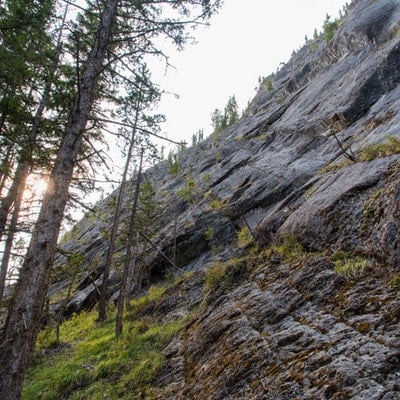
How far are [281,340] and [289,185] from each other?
447 inches

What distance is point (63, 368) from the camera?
38.8 feet

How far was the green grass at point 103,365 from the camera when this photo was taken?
8.95 m

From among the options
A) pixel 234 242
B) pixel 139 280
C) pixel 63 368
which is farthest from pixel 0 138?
pixel 139 280

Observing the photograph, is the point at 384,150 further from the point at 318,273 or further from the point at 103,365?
the point at 103,365

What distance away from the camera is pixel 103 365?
10766mm

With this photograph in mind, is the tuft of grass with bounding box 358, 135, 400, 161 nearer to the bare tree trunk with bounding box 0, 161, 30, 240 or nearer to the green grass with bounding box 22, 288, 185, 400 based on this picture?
the green grass with bounding box 22, 288, 185, 400

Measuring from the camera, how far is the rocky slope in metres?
4.85

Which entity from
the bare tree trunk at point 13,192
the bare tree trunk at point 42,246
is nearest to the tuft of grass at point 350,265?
the bare tree trunk at point 42,246

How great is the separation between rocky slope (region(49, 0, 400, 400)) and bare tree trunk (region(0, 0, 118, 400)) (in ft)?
10.3

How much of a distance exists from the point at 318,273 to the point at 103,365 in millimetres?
7556

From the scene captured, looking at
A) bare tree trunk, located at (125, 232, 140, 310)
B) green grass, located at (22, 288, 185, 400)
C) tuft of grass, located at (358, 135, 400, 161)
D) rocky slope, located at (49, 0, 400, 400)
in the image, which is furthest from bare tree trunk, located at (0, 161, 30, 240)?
tuft of grass, located at (358, 135, 400, 161)

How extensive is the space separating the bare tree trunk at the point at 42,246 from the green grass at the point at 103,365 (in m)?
3.31

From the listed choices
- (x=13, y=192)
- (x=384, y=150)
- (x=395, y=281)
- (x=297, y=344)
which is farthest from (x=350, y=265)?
(x=13, y=192)

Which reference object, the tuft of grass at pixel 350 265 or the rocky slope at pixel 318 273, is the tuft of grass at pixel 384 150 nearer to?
the rocky slope at pixel 318 273
